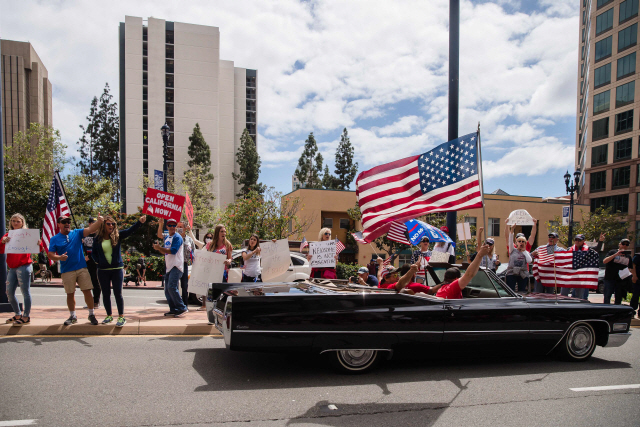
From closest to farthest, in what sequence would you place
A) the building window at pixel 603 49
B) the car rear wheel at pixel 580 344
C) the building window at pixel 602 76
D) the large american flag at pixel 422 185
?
1. the car rear wheel at pixel 580 344
2. the large american flag at pixel 422 185
3. the building window at pixel 603 49
4. the building window at pixel 602 76

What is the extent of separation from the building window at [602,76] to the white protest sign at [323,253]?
5405 cm

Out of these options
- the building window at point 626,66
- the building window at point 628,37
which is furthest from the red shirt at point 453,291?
the building window at point 628,37

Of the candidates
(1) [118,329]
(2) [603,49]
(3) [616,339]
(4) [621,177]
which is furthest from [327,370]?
(2) [603,49]

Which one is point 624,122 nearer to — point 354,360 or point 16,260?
point 354,360

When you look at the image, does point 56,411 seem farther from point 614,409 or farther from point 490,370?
point 614,409

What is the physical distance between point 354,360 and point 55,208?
20.6ft

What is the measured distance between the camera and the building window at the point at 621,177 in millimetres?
47344

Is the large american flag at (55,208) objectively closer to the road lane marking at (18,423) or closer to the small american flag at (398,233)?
the road lane marking at (18,423)

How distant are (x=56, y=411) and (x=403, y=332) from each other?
331cm

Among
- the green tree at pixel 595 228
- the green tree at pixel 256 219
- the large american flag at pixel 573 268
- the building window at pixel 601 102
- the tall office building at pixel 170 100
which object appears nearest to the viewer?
the large american flag at pixel 573 268

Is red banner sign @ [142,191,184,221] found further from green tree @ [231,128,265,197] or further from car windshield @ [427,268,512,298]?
green tree @ [231,128,265,197]

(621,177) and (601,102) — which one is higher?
(601,102)

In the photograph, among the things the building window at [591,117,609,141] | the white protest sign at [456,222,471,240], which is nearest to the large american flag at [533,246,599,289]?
the white protest sign at [456,222,471,240]

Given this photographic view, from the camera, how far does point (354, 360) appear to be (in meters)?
4.85
